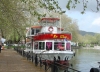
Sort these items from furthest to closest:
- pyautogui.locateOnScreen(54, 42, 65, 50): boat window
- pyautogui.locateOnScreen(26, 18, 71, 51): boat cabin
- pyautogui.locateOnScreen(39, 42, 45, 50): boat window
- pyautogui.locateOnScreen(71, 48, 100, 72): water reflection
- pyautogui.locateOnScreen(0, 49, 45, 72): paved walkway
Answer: pyautogui.locateOnScreen(39, 42, 45, 50): boat window → pyautogui.locateOnScreen(71, 48, 100, 72): water reflection → pyautogui.locateOnScreen(54, 42, 65, 50): boat window → pyautogui.locateOnScreen(26, 18, 71, 51): boat cabin → pyautogui.locateOnScreen(0, 49, 45, 72): paved walkway

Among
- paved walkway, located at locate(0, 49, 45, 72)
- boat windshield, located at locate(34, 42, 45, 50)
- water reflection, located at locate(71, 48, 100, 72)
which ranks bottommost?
water reflection, located at locate(71, 48, 100, 72)

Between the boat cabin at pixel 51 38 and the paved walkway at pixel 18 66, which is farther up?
the boat cabin at pixel 51 38

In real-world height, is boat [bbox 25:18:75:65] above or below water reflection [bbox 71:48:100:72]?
above

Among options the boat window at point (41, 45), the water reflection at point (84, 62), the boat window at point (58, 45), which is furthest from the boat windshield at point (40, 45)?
the water reflection at point (84, 62)

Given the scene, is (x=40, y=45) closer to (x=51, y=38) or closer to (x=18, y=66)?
(x=51, y=38)

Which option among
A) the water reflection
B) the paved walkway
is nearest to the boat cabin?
the water reflection

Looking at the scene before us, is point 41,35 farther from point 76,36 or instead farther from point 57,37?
point 76,36

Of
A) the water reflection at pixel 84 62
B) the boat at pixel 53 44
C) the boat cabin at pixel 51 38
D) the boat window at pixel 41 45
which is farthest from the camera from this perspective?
the boat window at pixel 41 45

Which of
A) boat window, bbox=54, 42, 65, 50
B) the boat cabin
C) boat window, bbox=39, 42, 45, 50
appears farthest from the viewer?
boat window, bbox=39, 42, 45, 50

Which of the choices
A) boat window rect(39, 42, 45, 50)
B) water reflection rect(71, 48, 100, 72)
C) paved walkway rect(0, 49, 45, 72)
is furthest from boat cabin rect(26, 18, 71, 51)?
paved walkway rect(0, 49, 45, 72)

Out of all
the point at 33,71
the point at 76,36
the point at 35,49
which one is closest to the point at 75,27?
the point at 76,36

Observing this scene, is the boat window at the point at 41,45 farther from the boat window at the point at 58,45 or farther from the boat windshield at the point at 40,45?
the boat window at the point at 58,45

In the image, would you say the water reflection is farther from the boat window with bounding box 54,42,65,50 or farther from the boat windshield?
the boat windshield

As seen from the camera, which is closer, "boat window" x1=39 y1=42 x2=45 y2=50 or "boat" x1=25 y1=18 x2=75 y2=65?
"boat" x1=25 y1=18 x2=75 y2=65
